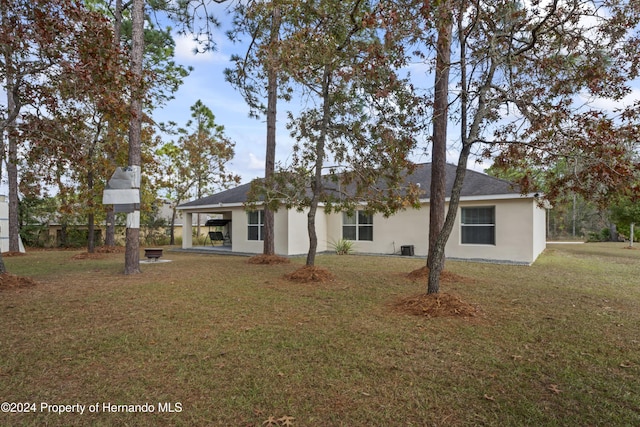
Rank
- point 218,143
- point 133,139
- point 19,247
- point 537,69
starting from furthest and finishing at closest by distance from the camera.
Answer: point 218,143
point 19,247
point 133,139
point 537,69

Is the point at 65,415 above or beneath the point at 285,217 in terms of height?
beneath

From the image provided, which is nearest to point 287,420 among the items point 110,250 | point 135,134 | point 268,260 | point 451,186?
point 135,134

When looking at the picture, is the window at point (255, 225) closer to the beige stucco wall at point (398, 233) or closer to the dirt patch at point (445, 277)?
the beige stucco wall at point (398, 233)

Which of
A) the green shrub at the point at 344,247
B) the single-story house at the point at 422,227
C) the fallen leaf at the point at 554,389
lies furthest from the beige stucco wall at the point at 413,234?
Answer: the fallen leaf at the point at 554,389

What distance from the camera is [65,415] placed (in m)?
2.58

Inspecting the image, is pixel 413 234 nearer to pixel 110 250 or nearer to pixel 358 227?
pixel 358 227

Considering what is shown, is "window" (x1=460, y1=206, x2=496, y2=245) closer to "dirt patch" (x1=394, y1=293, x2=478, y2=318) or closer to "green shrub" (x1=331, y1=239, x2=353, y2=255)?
"green shrub" (x1=331, y1=239, x2=353, y2=255)

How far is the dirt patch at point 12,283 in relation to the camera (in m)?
6.59

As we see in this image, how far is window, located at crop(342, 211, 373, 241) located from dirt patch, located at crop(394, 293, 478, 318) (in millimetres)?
9405

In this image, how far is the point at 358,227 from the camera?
15.2 m

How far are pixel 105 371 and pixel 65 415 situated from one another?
0.69 meters

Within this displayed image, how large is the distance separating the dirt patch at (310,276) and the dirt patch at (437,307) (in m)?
2.60

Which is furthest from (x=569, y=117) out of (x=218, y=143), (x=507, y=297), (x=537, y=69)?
(x=218, y=143)

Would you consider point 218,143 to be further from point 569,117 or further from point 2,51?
point 569,117
